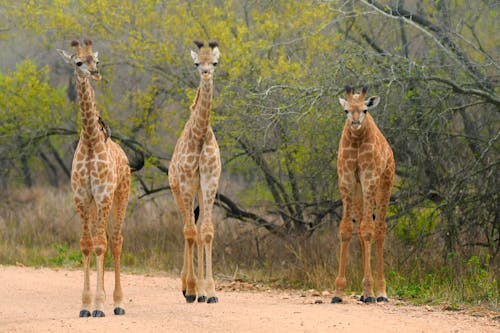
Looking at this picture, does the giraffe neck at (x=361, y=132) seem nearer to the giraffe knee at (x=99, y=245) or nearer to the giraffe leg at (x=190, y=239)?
the giraffe leg at (x=190, y=239)

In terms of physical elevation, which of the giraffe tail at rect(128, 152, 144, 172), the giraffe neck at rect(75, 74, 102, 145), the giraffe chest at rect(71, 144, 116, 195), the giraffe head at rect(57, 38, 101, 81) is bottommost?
the giraffe chest at rect(71, 144, 116, 195)

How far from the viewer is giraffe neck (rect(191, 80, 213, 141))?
408 inches

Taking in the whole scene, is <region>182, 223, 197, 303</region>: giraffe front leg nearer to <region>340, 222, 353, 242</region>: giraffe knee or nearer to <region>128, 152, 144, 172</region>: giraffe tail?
<region>340, 222, 353, 242</region>: giraffe knee

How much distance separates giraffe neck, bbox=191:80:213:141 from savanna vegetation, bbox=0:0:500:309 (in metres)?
1.91

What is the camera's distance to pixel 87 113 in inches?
375

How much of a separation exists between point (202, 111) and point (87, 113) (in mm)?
1515

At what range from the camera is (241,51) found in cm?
1576

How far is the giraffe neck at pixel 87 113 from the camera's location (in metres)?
9.46

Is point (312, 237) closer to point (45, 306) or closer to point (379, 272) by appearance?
point (379, 272)

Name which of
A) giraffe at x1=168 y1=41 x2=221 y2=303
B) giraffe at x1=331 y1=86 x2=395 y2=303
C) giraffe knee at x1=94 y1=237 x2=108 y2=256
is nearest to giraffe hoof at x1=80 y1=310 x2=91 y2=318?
giraffe knee at x1=94 y1=237 x2=108 y2=256

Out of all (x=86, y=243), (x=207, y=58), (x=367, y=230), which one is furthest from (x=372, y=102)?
(x=86, y=243)

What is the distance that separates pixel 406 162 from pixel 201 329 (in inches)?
249

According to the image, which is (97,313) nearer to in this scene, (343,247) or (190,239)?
(190,239)

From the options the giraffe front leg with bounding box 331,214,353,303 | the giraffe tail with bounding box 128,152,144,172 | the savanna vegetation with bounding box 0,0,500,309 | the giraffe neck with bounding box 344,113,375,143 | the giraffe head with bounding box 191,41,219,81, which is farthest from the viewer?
the giraffe tail with bounding box 128,152,144,172
